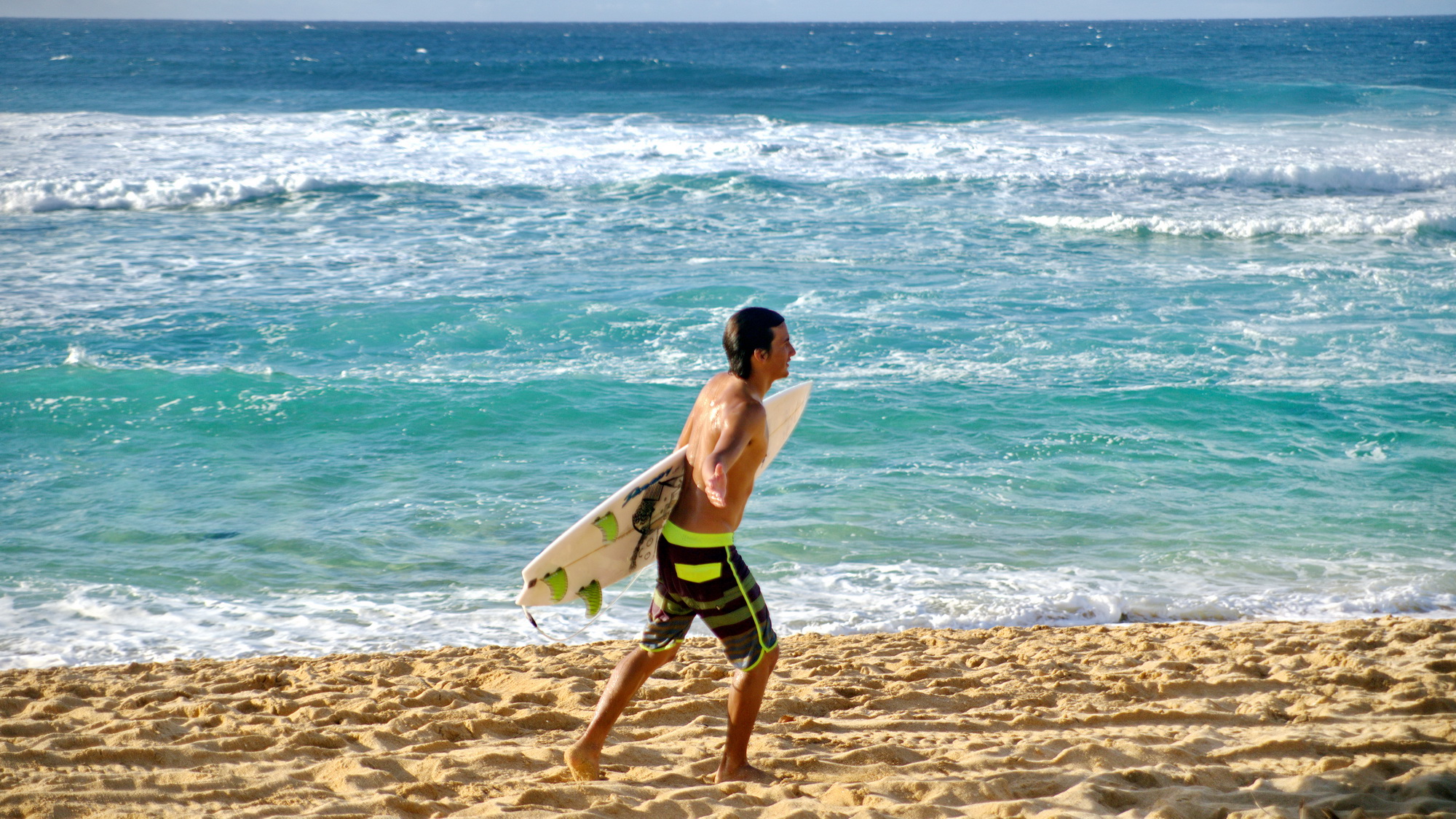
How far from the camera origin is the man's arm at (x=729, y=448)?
2.93 m

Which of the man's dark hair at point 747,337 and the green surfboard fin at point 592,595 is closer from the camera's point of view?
the man's dark hair at point 747,337

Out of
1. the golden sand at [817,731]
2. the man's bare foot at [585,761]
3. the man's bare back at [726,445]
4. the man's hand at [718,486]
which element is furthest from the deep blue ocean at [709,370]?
the man's hand at [718,486]

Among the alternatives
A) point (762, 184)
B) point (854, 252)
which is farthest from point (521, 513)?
point (762, 184)

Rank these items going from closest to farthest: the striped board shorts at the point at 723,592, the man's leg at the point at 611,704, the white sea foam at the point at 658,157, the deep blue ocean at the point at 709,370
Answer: the striped board shorts at the point at 723,592 < the man's leg at the point at 611,704 < the deep blue ocean at the point at 709,370 < the white sea foam at the point at 658,157

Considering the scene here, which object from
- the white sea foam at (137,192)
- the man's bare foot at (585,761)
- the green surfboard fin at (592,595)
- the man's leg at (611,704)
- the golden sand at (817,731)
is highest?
the white sea foam at (137,192)

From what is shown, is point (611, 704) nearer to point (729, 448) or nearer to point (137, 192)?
point (729, 448)

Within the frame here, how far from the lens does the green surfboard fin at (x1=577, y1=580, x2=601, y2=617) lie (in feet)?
11.8

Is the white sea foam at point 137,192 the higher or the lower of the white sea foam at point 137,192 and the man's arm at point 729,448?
the higher

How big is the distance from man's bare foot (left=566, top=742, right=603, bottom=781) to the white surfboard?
0.48 m

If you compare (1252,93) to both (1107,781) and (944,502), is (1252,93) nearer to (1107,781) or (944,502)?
(944,502)

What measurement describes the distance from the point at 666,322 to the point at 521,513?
512cm

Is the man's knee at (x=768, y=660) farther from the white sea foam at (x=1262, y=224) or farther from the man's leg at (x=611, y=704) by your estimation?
the white sea foam at (x=1262, y=224)

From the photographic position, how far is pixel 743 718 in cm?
334

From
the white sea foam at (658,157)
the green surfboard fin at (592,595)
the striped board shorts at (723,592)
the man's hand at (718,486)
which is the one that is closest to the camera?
the man's hand at (718,486)
